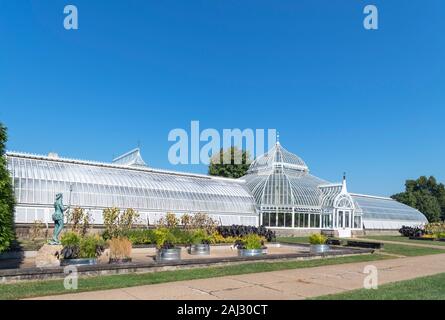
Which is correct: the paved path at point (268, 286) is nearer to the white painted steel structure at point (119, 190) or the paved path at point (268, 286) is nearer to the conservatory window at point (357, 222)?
the white painted steel structure at point (119, 190)

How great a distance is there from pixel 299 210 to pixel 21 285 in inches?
1272

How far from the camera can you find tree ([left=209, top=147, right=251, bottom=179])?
205 ft

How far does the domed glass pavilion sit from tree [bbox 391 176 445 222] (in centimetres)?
2355

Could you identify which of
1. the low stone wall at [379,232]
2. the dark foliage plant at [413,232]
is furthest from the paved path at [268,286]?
the low stone wall at [379,232]

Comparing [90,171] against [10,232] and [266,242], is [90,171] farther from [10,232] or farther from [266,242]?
[10,232]

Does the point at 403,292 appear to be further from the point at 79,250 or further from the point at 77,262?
the point at 79,250

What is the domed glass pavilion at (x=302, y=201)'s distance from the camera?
39969 mm

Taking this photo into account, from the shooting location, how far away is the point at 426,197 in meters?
73.2

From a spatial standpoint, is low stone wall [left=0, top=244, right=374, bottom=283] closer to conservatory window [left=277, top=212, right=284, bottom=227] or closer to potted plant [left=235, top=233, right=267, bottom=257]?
potted plant [left=235, top=233, right=267, bottom=257]

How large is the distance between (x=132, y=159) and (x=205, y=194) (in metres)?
17.6

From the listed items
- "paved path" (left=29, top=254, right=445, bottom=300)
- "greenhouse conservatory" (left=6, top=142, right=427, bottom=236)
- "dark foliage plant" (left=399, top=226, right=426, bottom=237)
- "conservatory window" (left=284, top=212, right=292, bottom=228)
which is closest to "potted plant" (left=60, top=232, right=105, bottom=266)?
"paved path" (left=29, top=254, right=445, bottom=300)

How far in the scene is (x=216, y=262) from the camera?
51.3 feet

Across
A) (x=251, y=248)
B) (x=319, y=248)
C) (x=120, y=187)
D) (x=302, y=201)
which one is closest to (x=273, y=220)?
(x=302, y=201)

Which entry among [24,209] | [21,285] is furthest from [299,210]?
[21,285]
